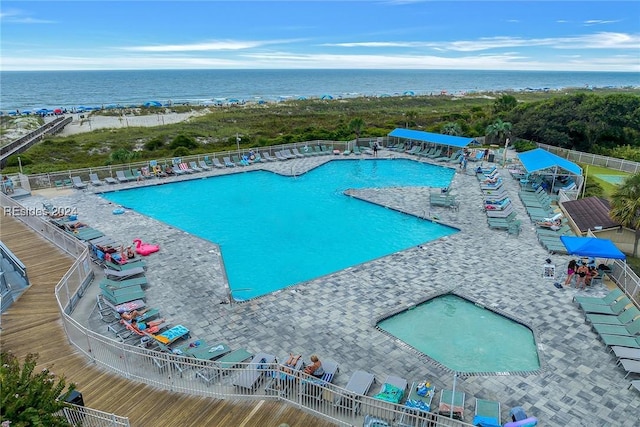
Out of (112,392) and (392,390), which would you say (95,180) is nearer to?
(112,392)

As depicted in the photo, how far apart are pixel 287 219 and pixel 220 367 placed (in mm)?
13410

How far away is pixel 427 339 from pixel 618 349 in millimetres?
4678

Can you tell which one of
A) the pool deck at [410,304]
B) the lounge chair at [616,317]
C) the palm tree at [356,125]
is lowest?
the pool deck at [410,304]

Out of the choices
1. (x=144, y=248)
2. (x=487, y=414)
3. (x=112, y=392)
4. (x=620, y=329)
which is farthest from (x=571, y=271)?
(x=144, y=248)

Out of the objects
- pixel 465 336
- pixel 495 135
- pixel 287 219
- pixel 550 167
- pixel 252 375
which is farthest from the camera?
pixel 495 135

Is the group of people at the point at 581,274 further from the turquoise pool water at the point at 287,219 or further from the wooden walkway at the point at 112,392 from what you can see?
the wooden walkway at the point at 112,392

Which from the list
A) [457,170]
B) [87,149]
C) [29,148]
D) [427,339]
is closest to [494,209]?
[457,170]

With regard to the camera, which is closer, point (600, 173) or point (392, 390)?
Answer: point (392, 390)

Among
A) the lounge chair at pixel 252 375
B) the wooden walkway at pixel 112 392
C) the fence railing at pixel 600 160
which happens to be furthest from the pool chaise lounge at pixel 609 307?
the fence railing at pixel 600 160

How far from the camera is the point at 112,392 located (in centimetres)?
853

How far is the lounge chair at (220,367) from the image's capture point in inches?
339

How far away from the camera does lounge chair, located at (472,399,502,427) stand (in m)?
7.99

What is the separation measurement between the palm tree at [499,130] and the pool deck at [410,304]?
65.4 ft

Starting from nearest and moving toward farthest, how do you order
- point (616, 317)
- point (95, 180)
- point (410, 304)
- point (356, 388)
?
point (356, 388) < point (616, 317) < point (410, 304) < point (95, 180)
